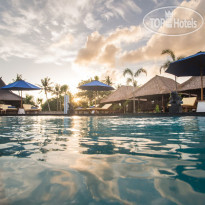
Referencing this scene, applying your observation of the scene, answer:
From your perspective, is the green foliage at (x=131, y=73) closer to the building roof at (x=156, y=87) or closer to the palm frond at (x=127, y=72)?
the palm frond at (x=127, y=72)

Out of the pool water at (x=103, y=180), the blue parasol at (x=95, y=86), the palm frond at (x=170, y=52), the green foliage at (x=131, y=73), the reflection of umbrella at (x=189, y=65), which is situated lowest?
the pool water at (x=103, y=180)

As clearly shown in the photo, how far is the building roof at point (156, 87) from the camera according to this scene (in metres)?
20.3

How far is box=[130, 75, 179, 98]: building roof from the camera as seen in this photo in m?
20.3

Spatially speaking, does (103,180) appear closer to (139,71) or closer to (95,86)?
(95,86)

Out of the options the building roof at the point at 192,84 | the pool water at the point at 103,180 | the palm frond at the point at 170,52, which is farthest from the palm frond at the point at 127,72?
the pool water at the point at 103,180

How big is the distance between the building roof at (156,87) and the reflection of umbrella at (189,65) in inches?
353

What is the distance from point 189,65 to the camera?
9.41 metres

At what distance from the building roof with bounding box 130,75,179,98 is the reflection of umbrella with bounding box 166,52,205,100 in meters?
8.96

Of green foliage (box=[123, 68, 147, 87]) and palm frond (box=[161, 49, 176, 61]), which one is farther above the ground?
palm frond (box=[161, 49, 176, 61])

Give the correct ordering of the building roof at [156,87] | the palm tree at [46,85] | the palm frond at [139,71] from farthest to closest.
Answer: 1. the palm tree at [46,85]
2. the building roof at [156,87]
3. the palm frond at [139,71]

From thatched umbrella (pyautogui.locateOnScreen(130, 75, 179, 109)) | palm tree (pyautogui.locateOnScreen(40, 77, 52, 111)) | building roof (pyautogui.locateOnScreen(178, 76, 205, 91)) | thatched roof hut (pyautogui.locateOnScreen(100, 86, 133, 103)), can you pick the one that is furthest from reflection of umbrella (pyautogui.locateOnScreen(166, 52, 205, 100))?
palm tree (pyautogui.locateOnScreen(40, 77, 52, 111))

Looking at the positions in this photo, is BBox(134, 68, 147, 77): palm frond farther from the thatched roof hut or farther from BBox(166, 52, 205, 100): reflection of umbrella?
BBox(166, 52, 205, 100): reflection of umbrella

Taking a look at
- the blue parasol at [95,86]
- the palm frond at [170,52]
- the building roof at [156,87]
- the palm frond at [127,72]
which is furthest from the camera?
the building roof at [156,87]

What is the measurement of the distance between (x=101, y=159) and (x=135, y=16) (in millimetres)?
10004
